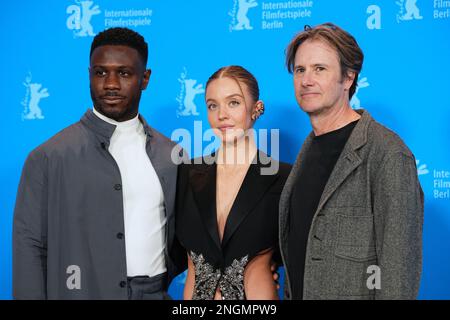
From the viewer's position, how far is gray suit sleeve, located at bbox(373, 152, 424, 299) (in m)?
1.68

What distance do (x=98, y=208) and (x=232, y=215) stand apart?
520 millimetres

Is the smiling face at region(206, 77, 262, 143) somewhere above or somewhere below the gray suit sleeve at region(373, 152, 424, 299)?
above

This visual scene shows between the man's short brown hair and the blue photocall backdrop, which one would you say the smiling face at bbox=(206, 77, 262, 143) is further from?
the blue photocall backdrop

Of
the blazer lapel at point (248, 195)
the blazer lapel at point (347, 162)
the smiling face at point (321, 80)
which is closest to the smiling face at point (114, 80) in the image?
the blazer lapel at point (248, 195)

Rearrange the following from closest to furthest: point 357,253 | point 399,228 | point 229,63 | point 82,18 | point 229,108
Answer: point 399,228, point 357,253, point 229,108, point 229,63, point 82,18

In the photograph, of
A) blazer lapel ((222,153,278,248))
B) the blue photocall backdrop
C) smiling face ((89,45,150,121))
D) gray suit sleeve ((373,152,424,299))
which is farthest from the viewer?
the blue photocall backdrop

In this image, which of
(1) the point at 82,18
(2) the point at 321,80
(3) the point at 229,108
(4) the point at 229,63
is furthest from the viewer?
(1) the point at 82,18

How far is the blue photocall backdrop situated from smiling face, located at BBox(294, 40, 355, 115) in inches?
39.7

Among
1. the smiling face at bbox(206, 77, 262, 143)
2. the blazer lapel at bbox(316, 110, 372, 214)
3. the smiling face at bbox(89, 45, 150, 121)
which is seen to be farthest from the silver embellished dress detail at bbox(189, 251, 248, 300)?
the smiling face at bbox(89, 45, 150, 121)

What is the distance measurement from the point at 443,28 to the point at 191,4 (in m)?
1.41

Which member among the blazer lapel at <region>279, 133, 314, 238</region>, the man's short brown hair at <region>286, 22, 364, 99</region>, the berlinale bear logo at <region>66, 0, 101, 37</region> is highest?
the berlinale bear logo at <region>66, 0, 101, 37</region>

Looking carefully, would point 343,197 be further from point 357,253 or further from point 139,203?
point 139,203

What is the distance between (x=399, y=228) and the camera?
66.2 inches

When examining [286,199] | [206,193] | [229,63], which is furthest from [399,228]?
[229,63]
